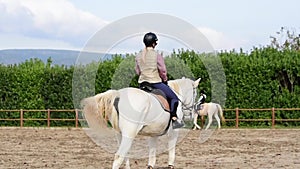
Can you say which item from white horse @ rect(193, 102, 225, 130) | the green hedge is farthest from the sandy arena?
the green hedge

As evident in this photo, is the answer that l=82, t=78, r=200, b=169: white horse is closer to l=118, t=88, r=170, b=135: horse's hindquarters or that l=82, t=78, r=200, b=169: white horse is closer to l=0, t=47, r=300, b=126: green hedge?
l=118, t=88, r=170, b=135: horse's hindquarters

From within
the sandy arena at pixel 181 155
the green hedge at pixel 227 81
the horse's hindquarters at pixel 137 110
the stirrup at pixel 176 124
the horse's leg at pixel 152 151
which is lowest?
the sandy arena at pixel 181 155

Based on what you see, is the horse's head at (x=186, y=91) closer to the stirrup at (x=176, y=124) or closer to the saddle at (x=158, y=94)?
the stirrup at (x=176, y=124)

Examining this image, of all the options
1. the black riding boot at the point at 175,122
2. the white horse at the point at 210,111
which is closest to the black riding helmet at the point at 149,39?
the black riding boot at the point at 175,122

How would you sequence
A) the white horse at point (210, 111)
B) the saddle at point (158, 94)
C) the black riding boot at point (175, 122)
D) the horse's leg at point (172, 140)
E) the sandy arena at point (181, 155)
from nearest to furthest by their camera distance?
1. the saddle at point (158, 94)
2. the black riding boot at point (175, 122)
3. the horse's leg at point (172, 140)
4. the sandy arena at point (181, 155)
5. the white horse at point (210, 111)

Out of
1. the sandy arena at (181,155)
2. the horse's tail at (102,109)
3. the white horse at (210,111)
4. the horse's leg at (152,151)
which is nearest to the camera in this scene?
the horse's tail at (102,109)

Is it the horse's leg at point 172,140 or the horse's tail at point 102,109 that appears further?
the horse's leg at point 172,140

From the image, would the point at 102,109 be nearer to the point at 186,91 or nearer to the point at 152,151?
the point at 152,151

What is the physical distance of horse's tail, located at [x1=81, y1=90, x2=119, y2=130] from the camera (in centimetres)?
845

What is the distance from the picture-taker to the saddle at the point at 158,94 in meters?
8.77

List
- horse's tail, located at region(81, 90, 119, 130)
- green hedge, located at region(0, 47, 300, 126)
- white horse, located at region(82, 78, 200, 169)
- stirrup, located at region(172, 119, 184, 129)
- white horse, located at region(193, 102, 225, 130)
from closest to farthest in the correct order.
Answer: white horse, located at region(82, 78, 200, 169) → horse's tail, located at region(81, 90, 119, 130) → stirrup, located at region(172, 119, 184, 129) → white horse, located at region(193, 102, 225, 130) → green hedge, located at region(0, 47, 300, 126)

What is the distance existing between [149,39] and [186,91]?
1485 millimetres

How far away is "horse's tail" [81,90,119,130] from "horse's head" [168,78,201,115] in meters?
1.52

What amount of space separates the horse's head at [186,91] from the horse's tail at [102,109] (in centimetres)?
152
